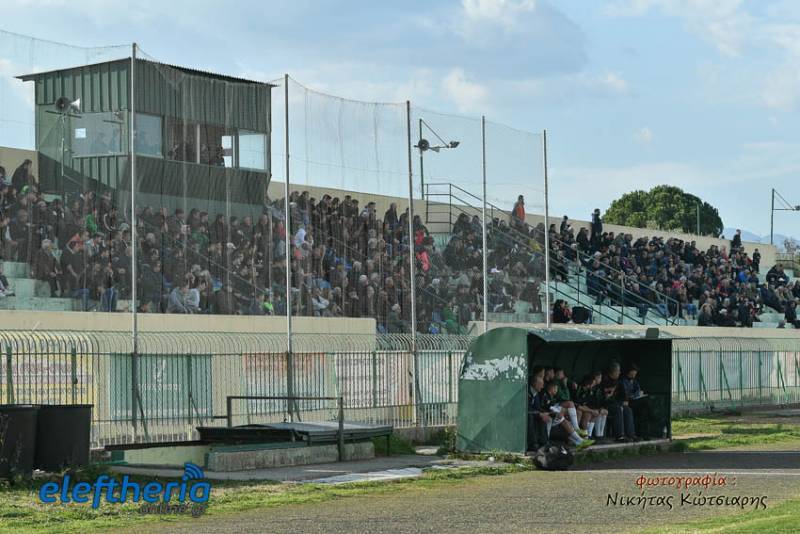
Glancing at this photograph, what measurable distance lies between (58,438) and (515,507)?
5.85 metres

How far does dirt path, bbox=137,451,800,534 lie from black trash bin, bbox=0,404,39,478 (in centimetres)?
354

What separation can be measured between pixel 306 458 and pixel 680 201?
384ft

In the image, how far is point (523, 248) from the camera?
96.7 ft

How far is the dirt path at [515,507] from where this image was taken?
42.6ft

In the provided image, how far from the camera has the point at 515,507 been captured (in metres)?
14.5

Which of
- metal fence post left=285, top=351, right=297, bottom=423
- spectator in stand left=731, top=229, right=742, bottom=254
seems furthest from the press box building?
spectator in stand left=731, top=229, right=742, bottom=254

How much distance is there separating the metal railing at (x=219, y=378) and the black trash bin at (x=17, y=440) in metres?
1.70

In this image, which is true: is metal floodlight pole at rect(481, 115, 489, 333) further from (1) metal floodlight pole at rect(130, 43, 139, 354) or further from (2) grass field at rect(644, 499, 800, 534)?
(2) grass field at rect(644, 499, 800, 534)

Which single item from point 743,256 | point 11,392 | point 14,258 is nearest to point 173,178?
point 14,258

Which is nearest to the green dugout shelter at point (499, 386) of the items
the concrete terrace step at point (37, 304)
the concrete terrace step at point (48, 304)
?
the concrete terrace step at point (48, 304)

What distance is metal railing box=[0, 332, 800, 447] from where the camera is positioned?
61.5 ft

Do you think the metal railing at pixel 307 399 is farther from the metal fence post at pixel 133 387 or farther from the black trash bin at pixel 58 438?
the black trash bin at pixel 58 438

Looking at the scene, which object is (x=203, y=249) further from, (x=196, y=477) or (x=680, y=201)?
(x=680, y=201)

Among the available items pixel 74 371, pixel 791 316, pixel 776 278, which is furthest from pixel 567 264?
pixel 74 371
